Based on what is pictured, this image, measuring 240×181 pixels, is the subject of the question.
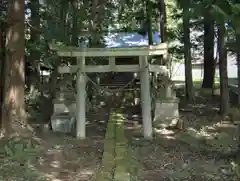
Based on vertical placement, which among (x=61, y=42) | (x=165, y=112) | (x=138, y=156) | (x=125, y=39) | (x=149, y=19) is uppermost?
(x=149, y=19)

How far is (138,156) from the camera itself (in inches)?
296

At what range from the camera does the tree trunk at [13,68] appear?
27.2ft

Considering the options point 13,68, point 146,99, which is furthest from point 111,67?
point 13,68

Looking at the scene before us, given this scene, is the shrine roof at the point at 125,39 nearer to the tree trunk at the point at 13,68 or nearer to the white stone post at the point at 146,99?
the white stone post at the point at 146,99

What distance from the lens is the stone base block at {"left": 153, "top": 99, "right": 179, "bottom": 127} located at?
11.0 m

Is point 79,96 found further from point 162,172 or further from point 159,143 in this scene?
point 162,172

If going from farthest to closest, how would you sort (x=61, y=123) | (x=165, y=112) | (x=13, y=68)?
(x=165, y=112) < (x=61, y=123) < (x=13, y=68)

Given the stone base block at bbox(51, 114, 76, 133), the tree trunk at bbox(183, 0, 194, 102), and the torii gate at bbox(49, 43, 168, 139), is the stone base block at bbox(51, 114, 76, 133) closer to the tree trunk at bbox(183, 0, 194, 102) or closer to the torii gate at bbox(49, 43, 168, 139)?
the torii gate at bbox(49, 43, 168, 139)

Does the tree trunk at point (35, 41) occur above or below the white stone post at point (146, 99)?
above

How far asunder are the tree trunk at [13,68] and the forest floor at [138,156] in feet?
2.13

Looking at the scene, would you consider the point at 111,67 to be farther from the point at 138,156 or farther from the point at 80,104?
the point at 138,156

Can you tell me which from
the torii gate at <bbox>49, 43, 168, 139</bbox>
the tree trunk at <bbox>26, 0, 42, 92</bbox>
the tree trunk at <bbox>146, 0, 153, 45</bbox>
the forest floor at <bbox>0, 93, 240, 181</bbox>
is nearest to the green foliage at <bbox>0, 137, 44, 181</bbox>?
the forest floor at <bbox>0, 93, 240, 181</bbox>

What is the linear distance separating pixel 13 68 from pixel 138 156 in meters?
3.41

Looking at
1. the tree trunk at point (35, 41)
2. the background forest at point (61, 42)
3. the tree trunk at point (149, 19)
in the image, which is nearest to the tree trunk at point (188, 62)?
the background forest at point (61, 42)
